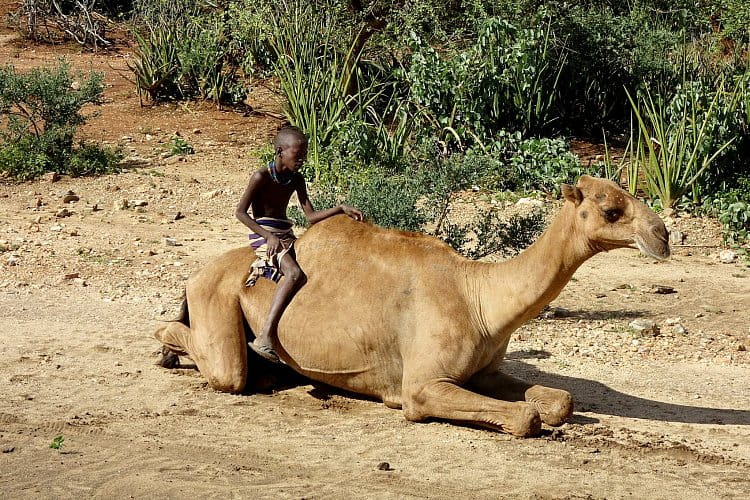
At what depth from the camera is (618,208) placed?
6.24 meters

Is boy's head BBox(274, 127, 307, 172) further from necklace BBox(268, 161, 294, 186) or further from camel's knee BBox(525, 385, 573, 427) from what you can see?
camel's knee BBox(525, 385, 573, 427)

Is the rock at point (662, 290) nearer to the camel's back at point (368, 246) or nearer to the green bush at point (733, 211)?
the green bush at point (733, 211)

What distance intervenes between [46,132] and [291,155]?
9.03m

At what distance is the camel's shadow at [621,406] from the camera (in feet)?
23.6

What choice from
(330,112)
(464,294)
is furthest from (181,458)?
(330,112)

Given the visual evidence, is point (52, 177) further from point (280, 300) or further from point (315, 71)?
point (280, 300)

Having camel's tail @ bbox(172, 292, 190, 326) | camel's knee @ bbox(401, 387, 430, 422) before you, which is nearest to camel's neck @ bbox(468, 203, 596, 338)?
camel's knee @ bbox(401, 387, 430, 422)

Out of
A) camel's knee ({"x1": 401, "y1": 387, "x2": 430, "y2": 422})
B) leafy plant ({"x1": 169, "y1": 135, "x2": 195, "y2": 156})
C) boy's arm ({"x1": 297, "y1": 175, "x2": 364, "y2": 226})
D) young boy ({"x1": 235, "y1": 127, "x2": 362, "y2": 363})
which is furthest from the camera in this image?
leafy plant ({"x1": 169, "y1": 135, "x2": 195, "y2": 156})

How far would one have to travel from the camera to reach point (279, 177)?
7418 mm

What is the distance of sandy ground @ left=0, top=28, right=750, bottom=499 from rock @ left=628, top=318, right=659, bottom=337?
9 cm

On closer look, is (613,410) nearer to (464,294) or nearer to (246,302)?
(464,294)

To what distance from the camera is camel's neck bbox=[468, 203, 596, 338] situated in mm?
6391

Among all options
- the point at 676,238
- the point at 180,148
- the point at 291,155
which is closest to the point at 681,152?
the point at 676,238

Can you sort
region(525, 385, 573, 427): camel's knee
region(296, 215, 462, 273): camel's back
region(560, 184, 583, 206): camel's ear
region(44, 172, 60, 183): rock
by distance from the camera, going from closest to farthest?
region(560, 184, 583, 206): camel's ear → region(525, 385, 573, 427): camel's knee → region(296, 215, 462, 273): camel's back → region(44, 172, 60, 183): rock
